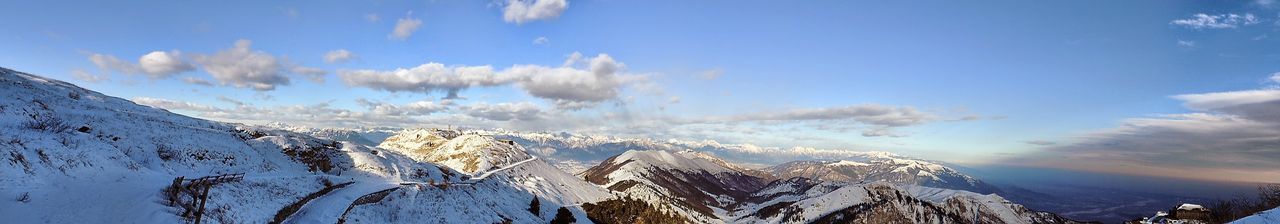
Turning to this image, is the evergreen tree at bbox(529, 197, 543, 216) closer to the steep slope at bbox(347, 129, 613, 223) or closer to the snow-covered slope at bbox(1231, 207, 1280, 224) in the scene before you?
the steep slope at bbox(347, 129, 613, 223)

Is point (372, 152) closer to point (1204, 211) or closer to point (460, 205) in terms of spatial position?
point (460, 205)

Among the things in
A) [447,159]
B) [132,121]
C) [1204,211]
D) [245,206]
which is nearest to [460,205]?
[245,206]

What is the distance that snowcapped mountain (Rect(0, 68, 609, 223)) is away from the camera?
27.2 metres

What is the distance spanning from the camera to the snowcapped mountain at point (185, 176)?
2722 cm

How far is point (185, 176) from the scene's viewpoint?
45.7m

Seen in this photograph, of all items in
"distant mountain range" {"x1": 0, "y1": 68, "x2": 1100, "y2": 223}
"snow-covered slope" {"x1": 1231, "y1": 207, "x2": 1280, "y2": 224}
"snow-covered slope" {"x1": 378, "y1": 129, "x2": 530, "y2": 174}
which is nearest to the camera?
"distant mountain range" {"x1": 0, "y1": 68, "x2": 1100, "y2": 223}

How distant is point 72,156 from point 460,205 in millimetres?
36267

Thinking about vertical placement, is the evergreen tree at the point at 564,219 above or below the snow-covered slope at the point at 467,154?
below

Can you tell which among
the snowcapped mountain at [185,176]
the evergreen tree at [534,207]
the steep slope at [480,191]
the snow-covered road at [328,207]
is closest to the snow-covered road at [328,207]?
the snow-covered road at [328,207]

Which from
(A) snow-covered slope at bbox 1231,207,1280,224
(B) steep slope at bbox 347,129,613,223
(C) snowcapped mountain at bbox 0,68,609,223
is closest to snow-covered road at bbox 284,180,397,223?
(C) snowcapped mountain at bbox 0,68,609,223

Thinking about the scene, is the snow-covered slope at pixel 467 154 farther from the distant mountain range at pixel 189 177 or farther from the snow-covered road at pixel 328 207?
the snow-covered road at pixel 328 207

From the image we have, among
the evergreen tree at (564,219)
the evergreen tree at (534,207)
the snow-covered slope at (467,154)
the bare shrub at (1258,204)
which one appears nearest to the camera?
the bare shrub at (1258,204)

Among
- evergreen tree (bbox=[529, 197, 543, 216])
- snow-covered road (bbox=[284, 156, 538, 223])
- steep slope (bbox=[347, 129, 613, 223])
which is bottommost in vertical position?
evergreen tree (bbox=[529, 197, 543, 216])

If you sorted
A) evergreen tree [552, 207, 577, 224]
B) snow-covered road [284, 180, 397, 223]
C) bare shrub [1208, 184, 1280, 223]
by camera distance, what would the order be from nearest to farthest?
snow-covered road [284, 180, 397, 223] → bare shrub [1208, 184, 1280, 223] → evergreen tree [552, 207, 577, 224]
